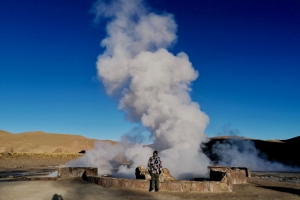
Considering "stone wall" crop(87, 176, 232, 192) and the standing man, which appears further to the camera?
"stone wall" crop(87, 176, 232, 192)

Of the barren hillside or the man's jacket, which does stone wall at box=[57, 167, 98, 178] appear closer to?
the man's jacket

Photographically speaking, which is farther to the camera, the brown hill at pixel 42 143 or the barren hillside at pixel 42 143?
the brown hill at pixel 42 143

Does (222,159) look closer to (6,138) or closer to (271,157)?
(271,157)

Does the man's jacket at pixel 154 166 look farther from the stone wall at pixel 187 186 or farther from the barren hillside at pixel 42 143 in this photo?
the barren hillside at pixel 42 143

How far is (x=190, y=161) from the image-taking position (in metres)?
27.9

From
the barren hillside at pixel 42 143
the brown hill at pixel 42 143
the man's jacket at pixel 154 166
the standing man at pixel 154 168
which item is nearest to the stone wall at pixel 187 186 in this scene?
the standing man at pixel 154 168

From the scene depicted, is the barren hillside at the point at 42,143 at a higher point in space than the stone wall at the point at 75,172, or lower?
higher

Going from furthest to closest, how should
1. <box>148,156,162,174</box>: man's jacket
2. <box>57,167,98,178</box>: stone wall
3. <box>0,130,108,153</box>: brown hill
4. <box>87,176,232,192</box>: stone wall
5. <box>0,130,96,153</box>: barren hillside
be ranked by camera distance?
<box>0,130,108,153</box>: brown hill, <box>0,130,96,153</box>: barren hillside, <box>57,167,98,178</box>: stone wall, <box>87,176,232,192</box>: stone wall, <box>148,156,162,174</box>: man's jacket

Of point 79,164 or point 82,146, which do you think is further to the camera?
point 82,146

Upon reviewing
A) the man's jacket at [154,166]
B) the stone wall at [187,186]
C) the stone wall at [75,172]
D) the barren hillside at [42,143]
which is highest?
the barren hillside at [42,143]

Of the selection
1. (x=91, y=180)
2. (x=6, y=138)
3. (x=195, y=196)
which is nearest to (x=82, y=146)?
A: (x=6, y=138)

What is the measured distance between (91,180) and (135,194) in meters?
5.69

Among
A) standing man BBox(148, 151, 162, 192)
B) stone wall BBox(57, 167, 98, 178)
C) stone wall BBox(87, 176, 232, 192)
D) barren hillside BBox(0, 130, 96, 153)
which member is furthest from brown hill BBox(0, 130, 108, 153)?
standing man BBox(148, 151, 162, 192)

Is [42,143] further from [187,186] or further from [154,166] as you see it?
[154,166]
